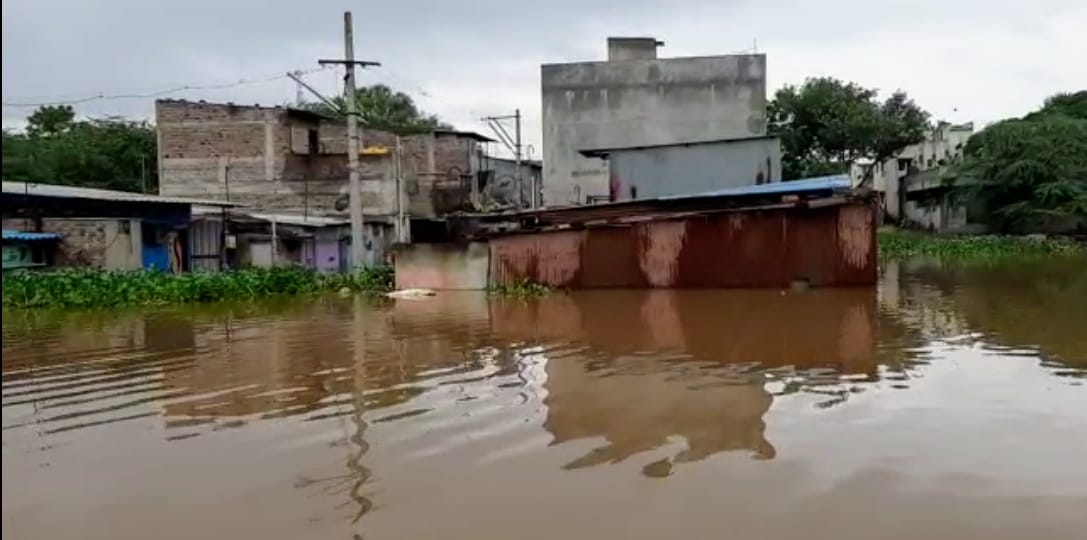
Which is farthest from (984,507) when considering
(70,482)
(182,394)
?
(182,394)

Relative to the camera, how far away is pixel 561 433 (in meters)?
6.39

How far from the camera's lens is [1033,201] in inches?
1576

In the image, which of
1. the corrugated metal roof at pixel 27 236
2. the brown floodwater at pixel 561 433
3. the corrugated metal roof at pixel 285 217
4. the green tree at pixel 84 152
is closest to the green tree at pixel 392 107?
the green tree at pixel 84 152

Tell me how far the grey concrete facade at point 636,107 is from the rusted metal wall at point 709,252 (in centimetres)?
1491

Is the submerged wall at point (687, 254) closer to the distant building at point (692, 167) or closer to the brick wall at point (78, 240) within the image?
the distant building at point (692, 167)

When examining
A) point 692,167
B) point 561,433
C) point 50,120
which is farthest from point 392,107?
point 561,433

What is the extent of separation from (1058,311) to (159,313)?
564 inches

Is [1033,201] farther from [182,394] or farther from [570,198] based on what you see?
[182,394]

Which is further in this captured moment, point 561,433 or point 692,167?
point 692,167

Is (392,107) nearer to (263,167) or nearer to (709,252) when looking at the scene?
(263,167)

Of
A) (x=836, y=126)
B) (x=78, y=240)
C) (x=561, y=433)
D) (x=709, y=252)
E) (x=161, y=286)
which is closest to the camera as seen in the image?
(x=561, y=433)

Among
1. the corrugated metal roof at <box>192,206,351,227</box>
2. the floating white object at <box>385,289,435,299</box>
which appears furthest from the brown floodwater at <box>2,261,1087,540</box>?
the corrugated metal roof at <box>192,206,351,227</box>

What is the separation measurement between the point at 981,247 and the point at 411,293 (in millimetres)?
24773

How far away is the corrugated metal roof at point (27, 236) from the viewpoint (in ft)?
81.1
